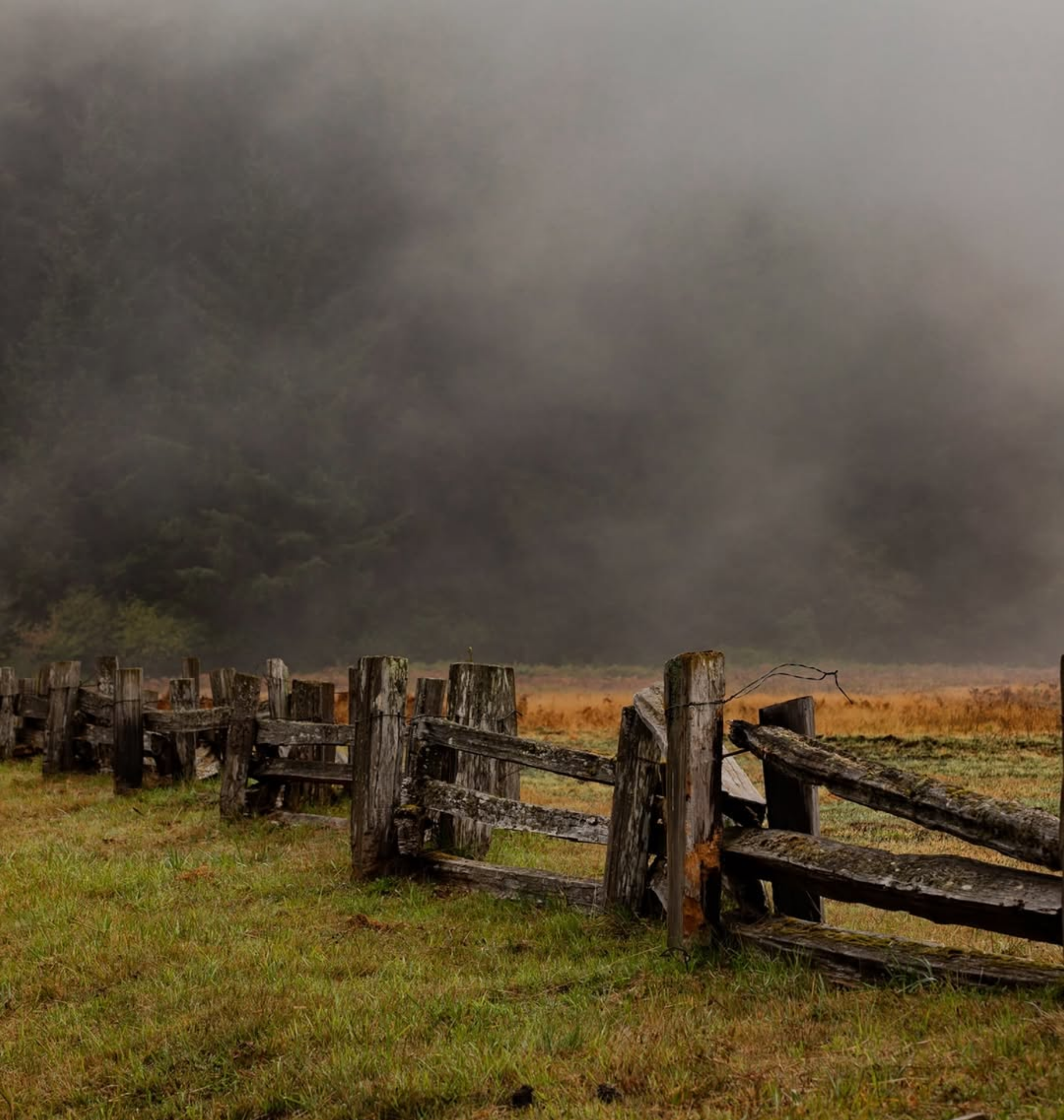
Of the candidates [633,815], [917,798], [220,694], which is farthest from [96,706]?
[917,798]

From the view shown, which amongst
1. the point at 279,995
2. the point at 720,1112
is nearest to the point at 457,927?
the point at 279,995

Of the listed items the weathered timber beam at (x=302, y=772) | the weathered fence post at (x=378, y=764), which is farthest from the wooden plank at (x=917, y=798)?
the weathered timber beam at (x=302, y=772)

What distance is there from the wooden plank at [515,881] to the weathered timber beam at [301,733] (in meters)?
1.76

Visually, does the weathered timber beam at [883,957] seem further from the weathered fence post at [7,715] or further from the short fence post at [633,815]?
the weathered fence post at [7,715]

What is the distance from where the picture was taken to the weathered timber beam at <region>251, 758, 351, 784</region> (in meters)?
10.4

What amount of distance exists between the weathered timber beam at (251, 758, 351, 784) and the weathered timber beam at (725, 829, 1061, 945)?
5.93 metres

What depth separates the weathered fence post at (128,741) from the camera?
14266mm

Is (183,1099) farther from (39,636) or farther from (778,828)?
(39,636)

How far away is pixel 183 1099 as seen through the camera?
414cm

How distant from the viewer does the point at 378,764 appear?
8.27m

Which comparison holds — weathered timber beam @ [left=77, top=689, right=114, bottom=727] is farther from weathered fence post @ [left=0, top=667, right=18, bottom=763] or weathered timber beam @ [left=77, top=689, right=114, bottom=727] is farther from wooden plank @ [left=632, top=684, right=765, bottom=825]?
wooden plank @ [left=632, top=684, right=765, bottom=825]

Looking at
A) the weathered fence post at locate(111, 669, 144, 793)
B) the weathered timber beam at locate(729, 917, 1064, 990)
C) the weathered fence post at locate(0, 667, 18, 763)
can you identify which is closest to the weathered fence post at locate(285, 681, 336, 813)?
the weathered fence post at locate(111, 669, 144, 793)

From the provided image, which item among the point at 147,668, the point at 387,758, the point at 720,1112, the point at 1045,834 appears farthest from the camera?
the point at 147,668

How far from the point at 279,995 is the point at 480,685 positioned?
4.36m
